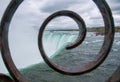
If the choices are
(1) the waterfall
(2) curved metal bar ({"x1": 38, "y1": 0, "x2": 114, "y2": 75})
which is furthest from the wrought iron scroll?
(1) the waterfall

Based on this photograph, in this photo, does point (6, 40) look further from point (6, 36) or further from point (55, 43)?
point (55, 43)

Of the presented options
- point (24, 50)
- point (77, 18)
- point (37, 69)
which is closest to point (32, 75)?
point (37, 69)

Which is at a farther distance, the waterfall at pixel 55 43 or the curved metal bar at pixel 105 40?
the waterfall at pixel 55 43

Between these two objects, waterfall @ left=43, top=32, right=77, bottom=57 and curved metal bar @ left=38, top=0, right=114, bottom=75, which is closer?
curved metal bar @ left=38, top=0, right=114, bottom=75

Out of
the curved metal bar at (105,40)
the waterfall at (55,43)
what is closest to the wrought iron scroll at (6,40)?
the curved metal bar at (105,40)

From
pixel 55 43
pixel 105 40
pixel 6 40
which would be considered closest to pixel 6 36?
pixel 6 40

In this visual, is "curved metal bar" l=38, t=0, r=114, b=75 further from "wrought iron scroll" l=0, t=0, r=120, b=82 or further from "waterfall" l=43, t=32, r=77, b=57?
"waterfall" l=43, t=32, r=77, b=57

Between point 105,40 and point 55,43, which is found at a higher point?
point 105,40

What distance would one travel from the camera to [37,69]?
7.31 meters

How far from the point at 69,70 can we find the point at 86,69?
0.47 feet

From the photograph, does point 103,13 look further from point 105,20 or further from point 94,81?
point 94,81

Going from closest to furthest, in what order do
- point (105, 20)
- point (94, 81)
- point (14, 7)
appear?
point (14, 7) < point (105, 20) < point (94, 81)

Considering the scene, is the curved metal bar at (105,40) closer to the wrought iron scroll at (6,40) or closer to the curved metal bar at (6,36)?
the wrought iron scroll at (6,40)

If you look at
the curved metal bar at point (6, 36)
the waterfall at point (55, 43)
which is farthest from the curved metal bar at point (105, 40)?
the waterfall at point (55, 43)
